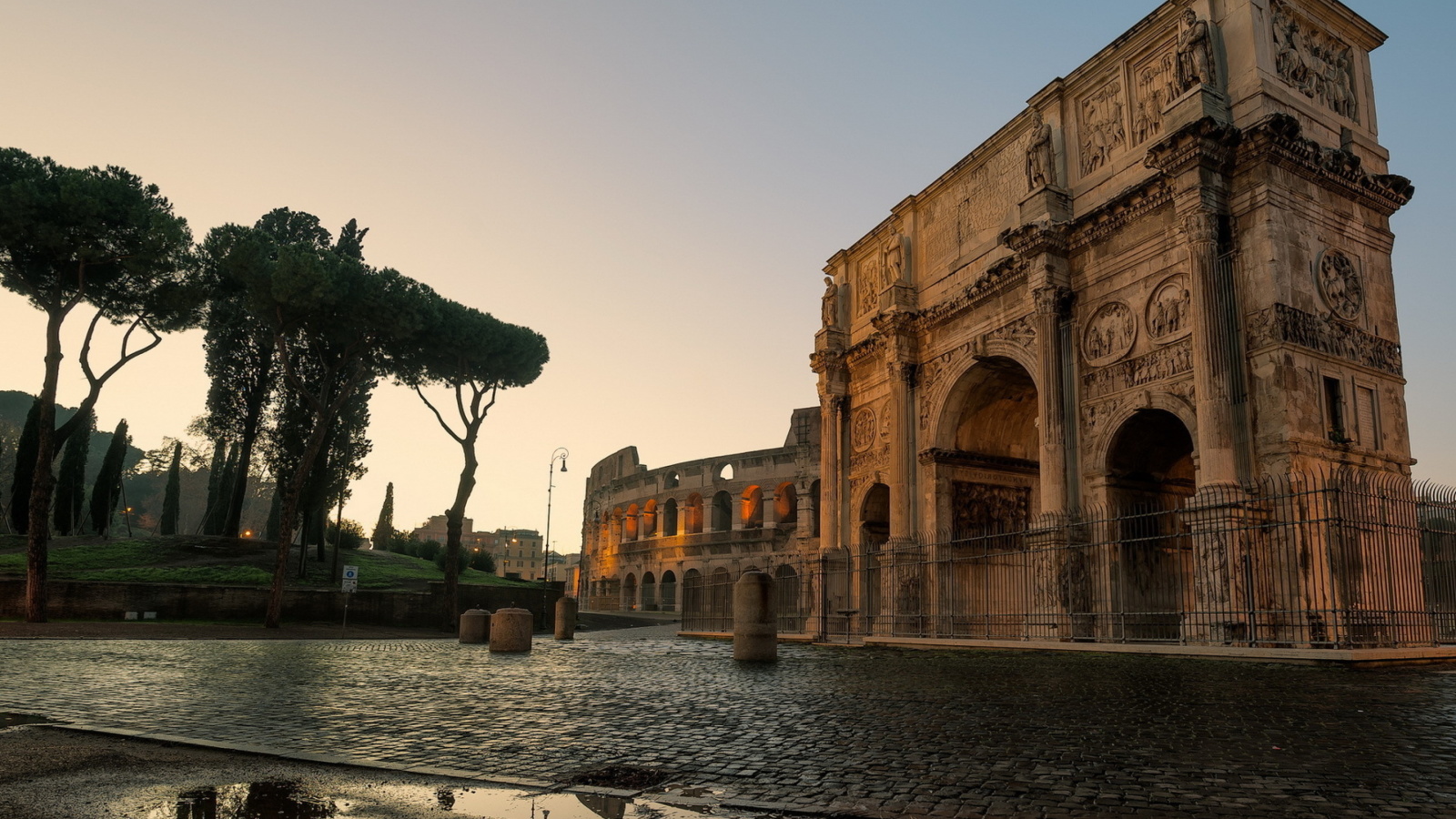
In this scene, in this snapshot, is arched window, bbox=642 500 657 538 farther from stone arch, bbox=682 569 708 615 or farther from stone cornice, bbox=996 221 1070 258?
stone cornice, bbox=996 221 1070 258

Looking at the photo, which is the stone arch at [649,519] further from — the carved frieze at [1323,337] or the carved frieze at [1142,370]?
the carved frieze at [1323,337]

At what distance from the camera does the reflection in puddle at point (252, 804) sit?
367cm

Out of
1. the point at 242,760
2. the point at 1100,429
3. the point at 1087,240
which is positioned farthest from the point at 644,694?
the point at 1087,240

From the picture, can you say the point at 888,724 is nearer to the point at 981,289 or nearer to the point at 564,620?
the point at 981,289

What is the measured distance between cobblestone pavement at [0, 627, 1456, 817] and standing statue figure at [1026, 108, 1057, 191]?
34.3ft

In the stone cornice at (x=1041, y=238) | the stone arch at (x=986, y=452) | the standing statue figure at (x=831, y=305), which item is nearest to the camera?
the stone cornice at (x=1041, y=238)

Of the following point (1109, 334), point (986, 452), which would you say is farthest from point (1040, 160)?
point (986, 452)

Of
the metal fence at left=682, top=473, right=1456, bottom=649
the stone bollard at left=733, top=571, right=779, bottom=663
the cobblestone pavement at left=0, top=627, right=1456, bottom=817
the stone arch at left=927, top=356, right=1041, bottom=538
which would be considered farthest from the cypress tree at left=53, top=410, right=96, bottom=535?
the stone bollard at left=733, top=571, right=779, bottom=663

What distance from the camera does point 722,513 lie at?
173ft

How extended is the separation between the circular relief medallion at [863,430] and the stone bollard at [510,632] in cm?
1144

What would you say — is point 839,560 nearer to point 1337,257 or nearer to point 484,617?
point 484,617

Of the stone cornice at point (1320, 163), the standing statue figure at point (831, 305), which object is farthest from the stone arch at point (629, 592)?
the stone cornice at point (1320, 163)

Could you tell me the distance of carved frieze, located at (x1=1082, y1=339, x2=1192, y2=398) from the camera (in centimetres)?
1522

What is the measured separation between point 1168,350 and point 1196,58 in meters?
4.83
